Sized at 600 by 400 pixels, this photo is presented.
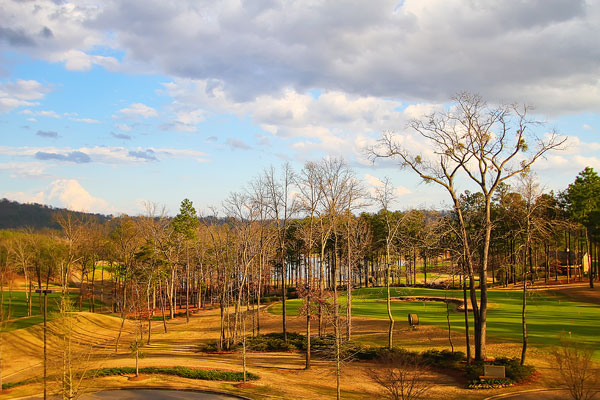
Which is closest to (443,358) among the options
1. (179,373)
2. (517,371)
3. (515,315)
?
(517,371)

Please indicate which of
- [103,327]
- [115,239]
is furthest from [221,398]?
[115,239]

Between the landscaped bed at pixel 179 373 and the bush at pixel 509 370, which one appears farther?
the landscaped bed at pixel 179 373

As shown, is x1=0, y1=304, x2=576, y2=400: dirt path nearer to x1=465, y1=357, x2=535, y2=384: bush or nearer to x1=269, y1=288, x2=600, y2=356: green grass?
x1=465, y1=357, x2=535, y2=384: bush

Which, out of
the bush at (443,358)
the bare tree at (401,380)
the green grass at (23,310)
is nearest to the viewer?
the bare tree at (401,380)

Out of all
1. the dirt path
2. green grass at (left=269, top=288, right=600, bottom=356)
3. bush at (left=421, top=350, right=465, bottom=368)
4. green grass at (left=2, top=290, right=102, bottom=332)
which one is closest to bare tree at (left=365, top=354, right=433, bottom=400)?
the dirt path

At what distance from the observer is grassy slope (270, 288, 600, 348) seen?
3219 centimetres

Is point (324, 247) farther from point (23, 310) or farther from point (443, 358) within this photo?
point (23, 310)

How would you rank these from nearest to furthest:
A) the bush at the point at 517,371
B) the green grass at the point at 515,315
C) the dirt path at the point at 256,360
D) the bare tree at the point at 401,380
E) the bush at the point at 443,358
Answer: the bare tree at the point at 401,380 < the bush at the point at 517,371 < the dirt path at the point at 256,360 < the bush at the point at 443,358 < the green grass at the point at 515,315

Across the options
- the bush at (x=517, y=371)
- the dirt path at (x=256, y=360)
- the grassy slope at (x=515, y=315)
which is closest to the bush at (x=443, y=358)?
the dirt path at (x=256, y=360)

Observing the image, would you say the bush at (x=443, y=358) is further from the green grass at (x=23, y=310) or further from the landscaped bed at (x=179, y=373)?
the green grass at (x=23, y=310)

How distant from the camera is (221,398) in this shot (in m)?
22.7

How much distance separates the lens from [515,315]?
41719 mm

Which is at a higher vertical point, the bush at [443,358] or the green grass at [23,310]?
the bush at [443,358]

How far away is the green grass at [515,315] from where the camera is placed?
3212cm
